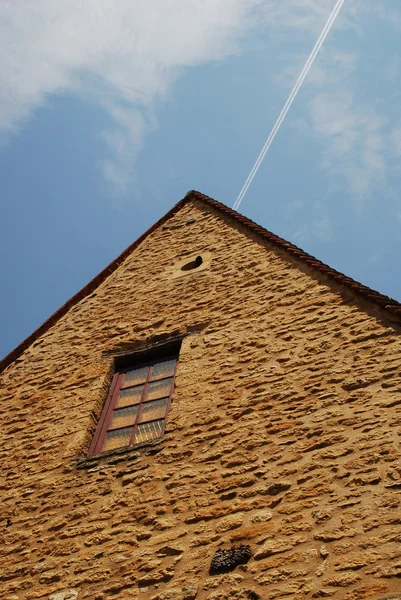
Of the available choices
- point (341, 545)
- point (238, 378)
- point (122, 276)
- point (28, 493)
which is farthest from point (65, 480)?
point (122, 276)

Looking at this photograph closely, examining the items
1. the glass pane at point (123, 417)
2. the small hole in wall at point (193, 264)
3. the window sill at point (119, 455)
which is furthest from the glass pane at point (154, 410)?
the small hole in wall at point (193, 264)

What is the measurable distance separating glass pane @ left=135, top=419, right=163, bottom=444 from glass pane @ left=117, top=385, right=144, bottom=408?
0.44 metres

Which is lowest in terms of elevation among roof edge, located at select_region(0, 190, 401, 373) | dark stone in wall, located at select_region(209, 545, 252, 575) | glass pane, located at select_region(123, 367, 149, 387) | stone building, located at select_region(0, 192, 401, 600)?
dark stone in wall, located at select_region(209, 545, 252, 575)

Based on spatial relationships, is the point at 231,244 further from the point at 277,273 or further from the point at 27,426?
the point at 27,426

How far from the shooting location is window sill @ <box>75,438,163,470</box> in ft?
16.8

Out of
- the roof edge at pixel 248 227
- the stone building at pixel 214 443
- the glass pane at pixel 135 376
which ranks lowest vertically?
the stone building at pixel 214 443

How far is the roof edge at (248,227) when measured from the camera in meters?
5.59

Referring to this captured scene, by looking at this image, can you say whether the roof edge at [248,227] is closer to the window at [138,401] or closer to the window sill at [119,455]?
the window at [138,401]

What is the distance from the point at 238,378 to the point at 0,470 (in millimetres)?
2350

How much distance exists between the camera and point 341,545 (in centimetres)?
364

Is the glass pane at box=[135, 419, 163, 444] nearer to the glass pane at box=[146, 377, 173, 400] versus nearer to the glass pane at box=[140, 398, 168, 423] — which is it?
the glass pane at box=[140, 398, 168, 423]

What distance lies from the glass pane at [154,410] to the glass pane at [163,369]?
0.40 metres

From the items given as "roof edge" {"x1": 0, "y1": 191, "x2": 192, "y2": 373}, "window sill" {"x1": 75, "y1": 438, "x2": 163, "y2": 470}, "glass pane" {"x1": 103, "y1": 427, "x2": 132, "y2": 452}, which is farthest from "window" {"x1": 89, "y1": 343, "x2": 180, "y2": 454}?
"roof edge" {"x1": 0, "y1": 191, "x2": 192, "y2": 373}

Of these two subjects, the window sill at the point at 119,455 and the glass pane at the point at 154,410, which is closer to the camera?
the window sill at the point at 119,455
